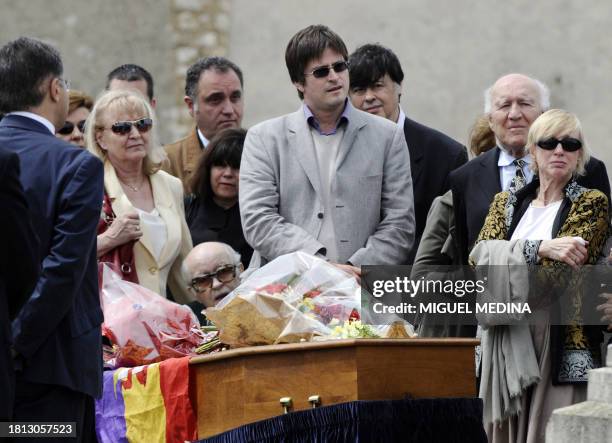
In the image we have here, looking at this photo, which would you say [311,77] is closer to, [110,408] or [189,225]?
[189,225]

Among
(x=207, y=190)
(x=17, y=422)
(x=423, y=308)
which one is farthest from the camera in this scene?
(x=207, y=190)

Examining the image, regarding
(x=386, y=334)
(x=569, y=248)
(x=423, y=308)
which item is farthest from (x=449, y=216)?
(x=386, y=334)

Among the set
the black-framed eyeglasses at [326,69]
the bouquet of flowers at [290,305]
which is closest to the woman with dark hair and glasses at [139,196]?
the black-framed eyeglasses at [326,69]

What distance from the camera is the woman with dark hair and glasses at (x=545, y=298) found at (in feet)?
24.6

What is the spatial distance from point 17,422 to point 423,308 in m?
2.44

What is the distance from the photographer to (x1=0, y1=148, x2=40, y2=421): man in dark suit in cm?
568

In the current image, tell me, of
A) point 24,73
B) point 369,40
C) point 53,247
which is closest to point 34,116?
point 24,73

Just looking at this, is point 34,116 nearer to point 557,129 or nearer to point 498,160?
point 557,129

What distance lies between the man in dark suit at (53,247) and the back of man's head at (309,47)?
6.76 ft

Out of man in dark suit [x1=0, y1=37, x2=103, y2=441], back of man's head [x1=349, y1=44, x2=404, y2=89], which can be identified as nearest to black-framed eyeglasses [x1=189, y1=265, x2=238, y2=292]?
man in dark suit [x1=0, y1=37, x2=103, y2=441]

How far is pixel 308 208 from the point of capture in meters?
8.49

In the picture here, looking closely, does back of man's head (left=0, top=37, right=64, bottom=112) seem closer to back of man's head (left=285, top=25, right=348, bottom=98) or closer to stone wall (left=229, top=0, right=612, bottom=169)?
back of man's head (left=285, top=25, right=348, bottom=98)

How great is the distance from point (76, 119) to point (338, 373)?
162 inches

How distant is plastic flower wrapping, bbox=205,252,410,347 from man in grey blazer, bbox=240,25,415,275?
83cm
